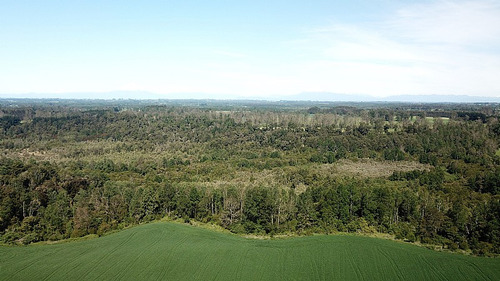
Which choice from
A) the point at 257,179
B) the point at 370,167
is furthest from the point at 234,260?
the point at 370,167

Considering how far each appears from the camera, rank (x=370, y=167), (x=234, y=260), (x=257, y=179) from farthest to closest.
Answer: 1. (x=370, y=167)
2. (x=257, y=179)
3. (x=234, y=260)

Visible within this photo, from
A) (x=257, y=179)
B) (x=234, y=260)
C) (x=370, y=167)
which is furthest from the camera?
(x=370, y=167)

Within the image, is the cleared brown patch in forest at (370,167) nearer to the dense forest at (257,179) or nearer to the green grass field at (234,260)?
the dense forest at (257,179)

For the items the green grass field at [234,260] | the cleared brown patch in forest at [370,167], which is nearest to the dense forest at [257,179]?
the cleared brown patch in forest at [370,167]

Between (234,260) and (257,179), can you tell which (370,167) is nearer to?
(257,179)

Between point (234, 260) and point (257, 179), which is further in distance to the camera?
point (257, 179)

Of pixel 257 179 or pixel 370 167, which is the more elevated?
pixel 370 167
